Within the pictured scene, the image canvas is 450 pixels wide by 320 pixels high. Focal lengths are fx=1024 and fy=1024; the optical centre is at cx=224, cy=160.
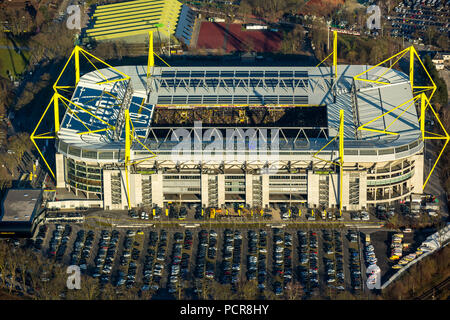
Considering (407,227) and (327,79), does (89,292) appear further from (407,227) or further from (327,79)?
(327,79)

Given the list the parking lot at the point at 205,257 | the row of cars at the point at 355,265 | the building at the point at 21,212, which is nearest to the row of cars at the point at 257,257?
the parking lot at the point at 205,257

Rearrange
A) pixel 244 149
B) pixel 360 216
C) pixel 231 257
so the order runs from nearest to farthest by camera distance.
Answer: pixel 231 257, pixel 360 216, pixel 244 149

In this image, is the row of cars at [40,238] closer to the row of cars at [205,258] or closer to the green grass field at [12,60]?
the row of cars at [205,258]

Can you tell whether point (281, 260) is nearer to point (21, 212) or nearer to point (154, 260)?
point (154, 260)

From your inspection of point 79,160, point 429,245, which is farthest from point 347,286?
point 79,160

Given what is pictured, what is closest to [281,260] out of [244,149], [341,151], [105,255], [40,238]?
[341,151]

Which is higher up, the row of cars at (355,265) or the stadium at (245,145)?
the stadium at (245,145)
